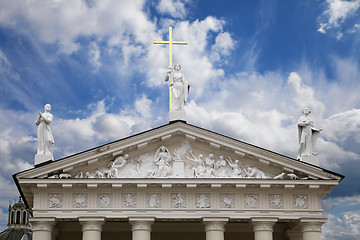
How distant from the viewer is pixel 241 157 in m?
27.7

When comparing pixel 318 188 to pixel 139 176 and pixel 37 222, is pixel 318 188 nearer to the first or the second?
pixel 139 176

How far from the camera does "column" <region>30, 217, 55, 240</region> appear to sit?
26.3m

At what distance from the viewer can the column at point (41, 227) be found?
26344 mm

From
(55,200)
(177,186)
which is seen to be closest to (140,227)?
(177,186)

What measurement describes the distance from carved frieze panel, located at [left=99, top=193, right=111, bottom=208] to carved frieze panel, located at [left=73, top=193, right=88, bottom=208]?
72 cm

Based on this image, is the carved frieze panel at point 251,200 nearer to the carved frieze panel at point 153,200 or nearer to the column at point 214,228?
the column at point 214,228

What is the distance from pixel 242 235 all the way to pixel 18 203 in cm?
9573

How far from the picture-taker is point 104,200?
26.9 metres

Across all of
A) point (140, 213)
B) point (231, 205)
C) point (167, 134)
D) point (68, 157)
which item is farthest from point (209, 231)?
point (68, 157)

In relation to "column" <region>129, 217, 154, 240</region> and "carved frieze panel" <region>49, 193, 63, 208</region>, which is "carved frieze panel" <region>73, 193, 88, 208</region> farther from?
"column" <region>129, 217, 154, 240</region>

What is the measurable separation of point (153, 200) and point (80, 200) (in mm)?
3530

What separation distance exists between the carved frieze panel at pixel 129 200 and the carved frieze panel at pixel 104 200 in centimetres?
72

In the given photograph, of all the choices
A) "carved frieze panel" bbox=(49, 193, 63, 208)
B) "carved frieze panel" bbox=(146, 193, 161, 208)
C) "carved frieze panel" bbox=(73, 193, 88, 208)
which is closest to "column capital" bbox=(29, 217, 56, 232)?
"carved frieze panel" bbox=(49, 193, 63, 208)

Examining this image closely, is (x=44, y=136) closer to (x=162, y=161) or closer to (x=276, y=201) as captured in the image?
(x=162, y=161)
